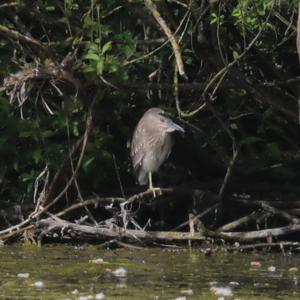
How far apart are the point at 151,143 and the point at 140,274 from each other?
2.30m

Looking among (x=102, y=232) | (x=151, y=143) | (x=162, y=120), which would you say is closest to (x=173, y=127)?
(x=162, y=120)

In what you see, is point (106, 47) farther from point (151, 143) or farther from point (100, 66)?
point (151, 143)

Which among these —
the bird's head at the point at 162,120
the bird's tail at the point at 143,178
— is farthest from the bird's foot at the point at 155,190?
the bird's head at the point at 162,120

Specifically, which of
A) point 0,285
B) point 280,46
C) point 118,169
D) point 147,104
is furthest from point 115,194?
point 0,285

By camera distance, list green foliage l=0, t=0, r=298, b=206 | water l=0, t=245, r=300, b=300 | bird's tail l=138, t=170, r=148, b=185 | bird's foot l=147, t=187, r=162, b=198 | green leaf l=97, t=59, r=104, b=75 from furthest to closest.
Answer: bird's tail l=138, t=170, r=148, b=185 → bird's foot l=147, t=187, r=162, b=198 → green foliage l=0, t=0, r=298, b=206 → green leaf l=97, t=59, r=104, b=75 → water l=0, t=245, r=300, b=300

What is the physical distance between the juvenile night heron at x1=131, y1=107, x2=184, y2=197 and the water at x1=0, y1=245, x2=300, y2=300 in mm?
999

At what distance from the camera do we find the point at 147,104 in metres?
9.03

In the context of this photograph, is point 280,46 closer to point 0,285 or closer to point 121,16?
point 121,16

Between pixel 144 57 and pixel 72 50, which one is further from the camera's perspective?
pixel 72 50

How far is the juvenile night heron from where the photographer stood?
874 centimetres

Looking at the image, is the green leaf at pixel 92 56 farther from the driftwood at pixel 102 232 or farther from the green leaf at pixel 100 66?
the driftwood at pixel 102 232

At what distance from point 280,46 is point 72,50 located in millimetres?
1767

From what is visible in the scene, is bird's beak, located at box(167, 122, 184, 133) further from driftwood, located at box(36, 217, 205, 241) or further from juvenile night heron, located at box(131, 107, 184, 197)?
driftwood, located at box(36, 217, 205, 241)

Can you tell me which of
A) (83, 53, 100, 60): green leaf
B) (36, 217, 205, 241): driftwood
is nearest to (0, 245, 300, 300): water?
(36, 217, 205, 241): driftwood
